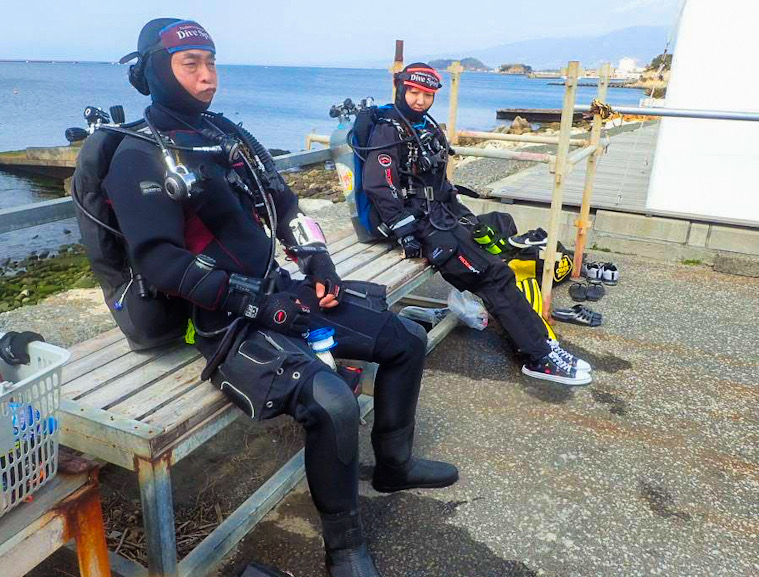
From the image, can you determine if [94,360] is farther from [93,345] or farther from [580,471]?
[580,471]

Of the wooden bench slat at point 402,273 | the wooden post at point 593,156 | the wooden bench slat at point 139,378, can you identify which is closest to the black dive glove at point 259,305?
the wooden bench slat at point 139,378

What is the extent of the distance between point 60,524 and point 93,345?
3.74 feet

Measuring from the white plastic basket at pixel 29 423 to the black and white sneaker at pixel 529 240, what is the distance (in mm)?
3291

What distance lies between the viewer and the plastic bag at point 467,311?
4602 mm

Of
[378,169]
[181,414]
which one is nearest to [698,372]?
[378,169]

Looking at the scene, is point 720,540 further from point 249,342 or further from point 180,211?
point 180,211

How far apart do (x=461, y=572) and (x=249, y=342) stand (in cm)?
124

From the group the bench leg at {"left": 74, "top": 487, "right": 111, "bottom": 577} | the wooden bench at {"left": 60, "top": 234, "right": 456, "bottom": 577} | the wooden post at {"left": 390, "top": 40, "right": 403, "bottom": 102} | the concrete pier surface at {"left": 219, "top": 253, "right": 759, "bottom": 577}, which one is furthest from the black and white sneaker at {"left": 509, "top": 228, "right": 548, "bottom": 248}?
the bench leg at {"left": 74, "top": 487, "right": 111, "bottom": 577}

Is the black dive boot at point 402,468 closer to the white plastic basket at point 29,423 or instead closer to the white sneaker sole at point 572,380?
the white sneaker sole at point 572,380

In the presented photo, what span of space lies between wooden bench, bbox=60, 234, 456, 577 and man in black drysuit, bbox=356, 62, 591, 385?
1770 mm

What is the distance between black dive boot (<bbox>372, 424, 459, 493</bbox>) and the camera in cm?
283

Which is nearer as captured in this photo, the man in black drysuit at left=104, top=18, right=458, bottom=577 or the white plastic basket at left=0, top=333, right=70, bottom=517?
the white plastic basket at left=0, top=333, right=70, bottom=517

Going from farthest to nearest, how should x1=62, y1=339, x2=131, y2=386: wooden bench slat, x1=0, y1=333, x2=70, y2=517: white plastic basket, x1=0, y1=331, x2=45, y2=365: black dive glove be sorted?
x1=62, y1=339, x2=131, y2=386: wooden bench slat, x1=0, y1=331, x2=45, y2=365: black dive glove, x1=0, y1=333, x2=70, y2=517: white plastic basket

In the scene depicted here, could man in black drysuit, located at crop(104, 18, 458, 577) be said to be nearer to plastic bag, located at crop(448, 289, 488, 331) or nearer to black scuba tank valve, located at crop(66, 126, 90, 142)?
black scuba tank valve, located at crop(66, 126, 90, 142)
